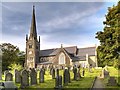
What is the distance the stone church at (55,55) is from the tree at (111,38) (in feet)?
135

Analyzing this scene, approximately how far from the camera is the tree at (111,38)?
18391 mm

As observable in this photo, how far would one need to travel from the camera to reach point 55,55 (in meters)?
69.2

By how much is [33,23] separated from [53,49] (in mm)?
10563

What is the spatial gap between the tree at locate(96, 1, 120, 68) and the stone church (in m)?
41.3

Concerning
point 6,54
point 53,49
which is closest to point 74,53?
point 53,49

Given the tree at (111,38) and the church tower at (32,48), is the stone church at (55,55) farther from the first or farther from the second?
the tree at (111,38)

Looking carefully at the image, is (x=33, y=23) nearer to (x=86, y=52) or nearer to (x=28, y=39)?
(x=28, y=39)

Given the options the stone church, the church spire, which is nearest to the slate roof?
the stone church

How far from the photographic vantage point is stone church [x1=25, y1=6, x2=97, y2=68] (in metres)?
63.8

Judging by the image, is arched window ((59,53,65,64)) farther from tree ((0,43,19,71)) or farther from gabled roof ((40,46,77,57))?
tree ((0,43,19,71))

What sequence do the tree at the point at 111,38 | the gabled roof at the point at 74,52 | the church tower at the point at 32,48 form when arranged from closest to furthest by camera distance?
the tree at the point at 111,38, the gabled roof at the point at 74,52, the church tower at the point at 32,48

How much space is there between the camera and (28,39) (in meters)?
72.7

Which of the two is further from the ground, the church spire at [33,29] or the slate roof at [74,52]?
the church spire at [33,29]

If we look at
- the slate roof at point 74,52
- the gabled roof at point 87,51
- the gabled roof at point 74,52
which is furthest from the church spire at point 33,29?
the gabled roof at point 87,51
